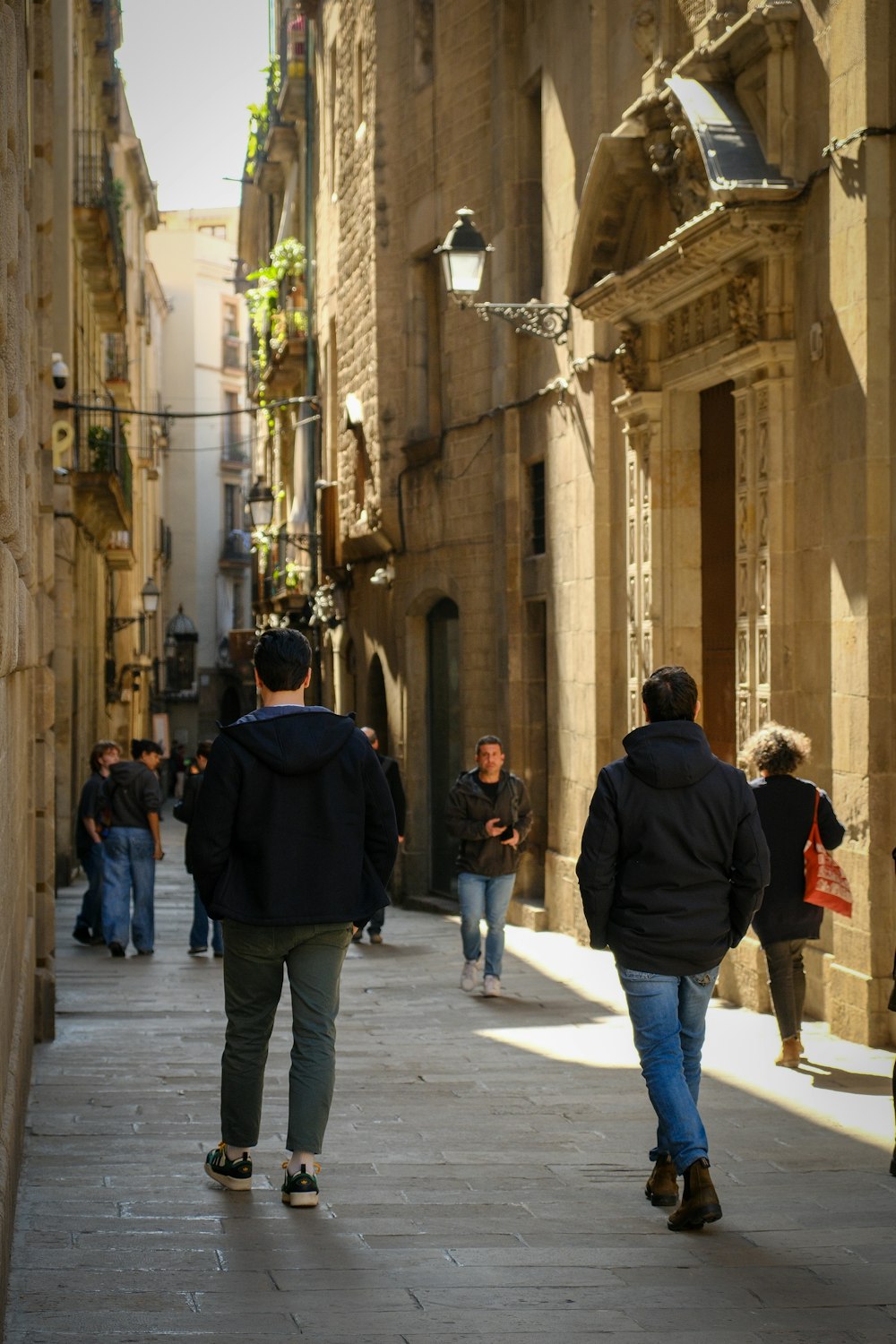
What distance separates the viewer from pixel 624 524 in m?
14.7

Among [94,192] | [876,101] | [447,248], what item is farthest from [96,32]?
[876,101]

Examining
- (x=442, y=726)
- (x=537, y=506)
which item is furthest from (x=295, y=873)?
(x=442, y=726)

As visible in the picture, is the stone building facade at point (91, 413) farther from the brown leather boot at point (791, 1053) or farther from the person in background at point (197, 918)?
the brown leather boot at point (791, 1053)

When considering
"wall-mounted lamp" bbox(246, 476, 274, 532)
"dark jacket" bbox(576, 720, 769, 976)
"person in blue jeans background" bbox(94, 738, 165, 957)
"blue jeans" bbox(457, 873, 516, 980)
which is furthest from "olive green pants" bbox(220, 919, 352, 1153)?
"wall-mounted lamp" bbox(246, 476, 274, 532)

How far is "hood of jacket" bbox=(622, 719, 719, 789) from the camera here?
20.1ft

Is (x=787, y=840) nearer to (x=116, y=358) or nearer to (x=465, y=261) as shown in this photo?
(x=465, y=261)

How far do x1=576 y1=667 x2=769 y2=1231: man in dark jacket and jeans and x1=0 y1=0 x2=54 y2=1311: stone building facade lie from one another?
1.90 meters

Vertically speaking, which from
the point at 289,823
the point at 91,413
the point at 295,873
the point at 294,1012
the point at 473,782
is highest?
the point at 91,413

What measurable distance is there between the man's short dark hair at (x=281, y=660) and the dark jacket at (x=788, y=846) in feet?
11.0

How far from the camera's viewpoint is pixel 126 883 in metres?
14.7

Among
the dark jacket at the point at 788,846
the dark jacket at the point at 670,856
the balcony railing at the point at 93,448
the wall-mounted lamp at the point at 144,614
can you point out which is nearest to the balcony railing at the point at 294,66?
the balcony railing at the point at 93,448

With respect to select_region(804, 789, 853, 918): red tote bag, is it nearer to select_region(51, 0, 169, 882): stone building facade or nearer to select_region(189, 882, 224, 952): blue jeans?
select_region(189, 882, 224, 952): blue jeans

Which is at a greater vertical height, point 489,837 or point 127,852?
point 489,837

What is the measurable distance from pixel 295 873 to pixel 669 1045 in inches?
52.3
